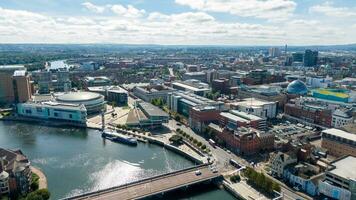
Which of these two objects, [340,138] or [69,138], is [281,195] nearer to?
[340,138]

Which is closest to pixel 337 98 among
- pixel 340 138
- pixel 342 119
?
pixel 342 119

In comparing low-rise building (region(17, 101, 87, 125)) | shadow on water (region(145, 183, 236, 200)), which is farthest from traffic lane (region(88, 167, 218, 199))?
low-rise building (region(17, 101, 87, 125))

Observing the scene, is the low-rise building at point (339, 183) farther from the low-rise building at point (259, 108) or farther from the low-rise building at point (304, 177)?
the low-rise building at point (259, 108)

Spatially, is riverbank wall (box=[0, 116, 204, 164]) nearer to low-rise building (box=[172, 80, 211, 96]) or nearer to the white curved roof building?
the white curved roof building

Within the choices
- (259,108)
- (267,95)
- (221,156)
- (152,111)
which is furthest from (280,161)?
(267,95)

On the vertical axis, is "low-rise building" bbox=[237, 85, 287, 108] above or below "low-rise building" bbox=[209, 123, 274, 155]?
above
